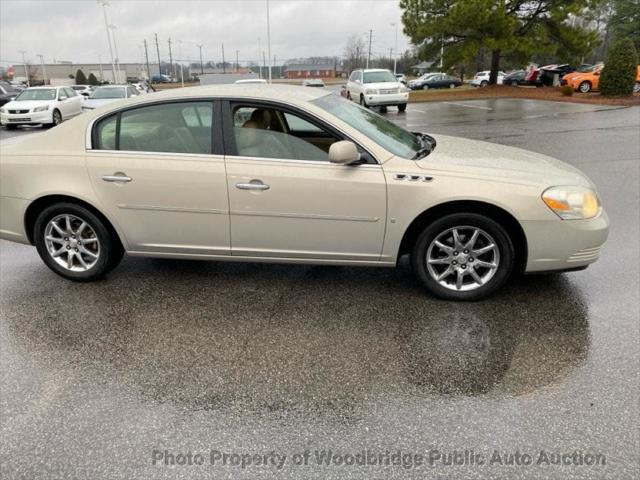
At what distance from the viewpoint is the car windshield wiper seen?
4059mm

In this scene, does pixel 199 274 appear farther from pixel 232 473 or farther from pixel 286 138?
pixel 232 473

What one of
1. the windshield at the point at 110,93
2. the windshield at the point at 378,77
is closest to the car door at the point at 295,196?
the windshield at the point at 110,93

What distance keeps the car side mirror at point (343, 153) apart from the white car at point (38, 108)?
18.9 m

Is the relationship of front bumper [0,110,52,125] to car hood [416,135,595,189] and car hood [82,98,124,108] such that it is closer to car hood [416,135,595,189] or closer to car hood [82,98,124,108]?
car hood [82,98,124,108]

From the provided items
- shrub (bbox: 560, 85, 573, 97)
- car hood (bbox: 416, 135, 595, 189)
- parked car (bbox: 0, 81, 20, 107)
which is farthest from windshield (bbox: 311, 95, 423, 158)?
parked car (bbox: 0, 81, 20, 107)

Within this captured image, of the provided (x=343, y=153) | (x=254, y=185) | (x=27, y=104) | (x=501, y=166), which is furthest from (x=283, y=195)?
(x=27, y=104)

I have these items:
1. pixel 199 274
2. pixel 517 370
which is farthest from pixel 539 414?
pixel 199 274

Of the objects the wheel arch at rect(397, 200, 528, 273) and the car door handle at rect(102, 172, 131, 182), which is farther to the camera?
the car door handle at rect(102, 172, 131, 182)

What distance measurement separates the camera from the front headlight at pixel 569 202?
3.63m

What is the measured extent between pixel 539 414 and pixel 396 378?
0.78 metres

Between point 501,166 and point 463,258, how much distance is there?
762mm

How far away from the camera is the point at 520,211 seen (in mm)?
3623

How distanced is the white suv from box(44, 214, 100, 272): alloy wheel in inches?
705

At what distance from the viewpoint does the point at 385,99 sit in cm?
2109
